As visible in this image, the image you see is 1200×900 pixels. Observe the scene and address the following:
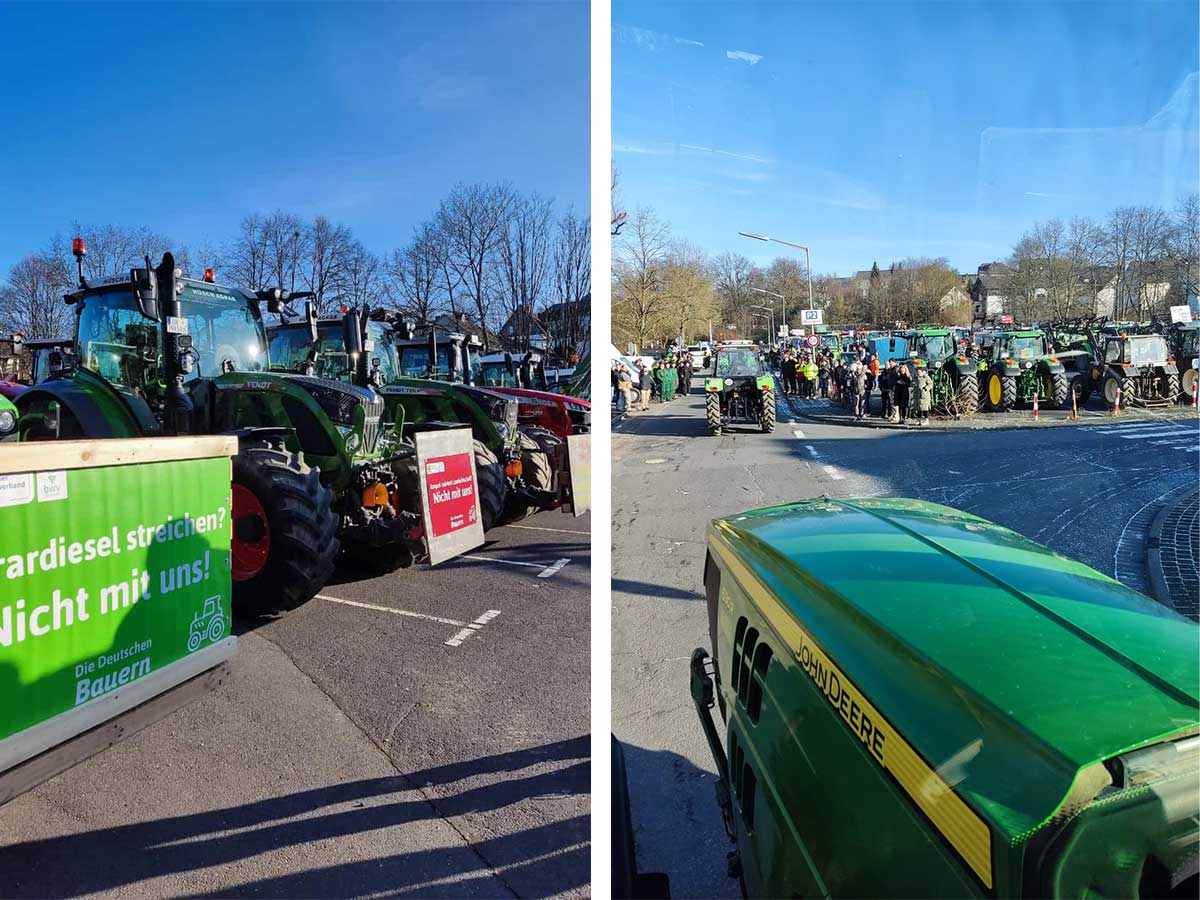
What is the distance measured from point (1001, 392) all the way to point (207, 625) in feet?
9.21

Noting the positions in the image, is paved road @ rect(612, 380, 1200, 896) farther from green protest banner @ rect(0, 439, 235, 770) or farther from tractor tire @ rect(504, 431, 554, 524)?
tractor tire @ rect(504, 431, 554, 524)

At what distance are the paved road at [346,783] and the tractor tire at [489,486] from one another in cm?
159

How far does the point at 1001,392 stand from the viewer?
203cm

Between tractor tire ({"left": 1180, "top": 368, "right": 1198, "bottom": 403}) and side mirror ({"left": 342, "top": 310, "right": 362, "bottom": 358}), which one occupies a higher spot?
side mirror ({"left": 342, "top": 310, "right": 362, "bottom": 358})

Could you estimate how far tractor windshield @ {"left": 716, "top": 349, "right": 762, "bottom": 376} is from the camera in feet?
6.94

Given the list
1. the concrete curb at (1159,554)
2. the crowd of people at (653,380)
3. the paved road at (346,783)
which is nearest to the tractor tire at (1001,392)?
the concrete curb at (1159,554)

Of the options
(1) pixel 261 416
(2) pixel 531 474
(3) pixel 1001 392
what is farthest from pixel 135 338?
(3) pixel 1001 392

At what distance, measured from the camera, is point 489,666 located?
3301 mm

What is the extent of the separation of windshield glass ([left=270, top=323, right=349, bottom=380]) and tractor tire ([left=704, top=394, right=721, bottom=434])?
170 inches

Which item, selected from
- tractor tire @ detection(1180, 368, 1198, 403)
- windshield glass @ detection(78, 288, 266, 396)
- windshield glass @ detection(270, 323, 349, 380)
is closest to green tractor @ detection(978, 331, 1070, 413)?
tractor tire @ detection(1180, 368, 1198, 403)

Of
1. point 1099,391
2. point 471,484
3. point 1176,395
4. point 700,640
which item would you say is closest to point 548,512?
point 471,484

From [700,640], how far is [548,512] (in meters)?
5.03

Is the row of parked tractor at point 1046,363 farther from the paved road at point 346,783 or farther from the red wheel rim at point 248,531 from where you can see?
the red wheel rim at point 248,531

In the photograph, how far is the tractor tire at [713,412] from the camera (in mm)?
2234
